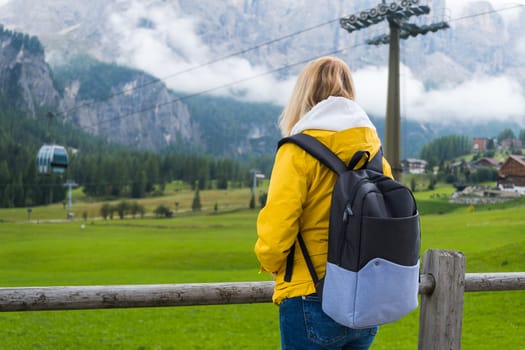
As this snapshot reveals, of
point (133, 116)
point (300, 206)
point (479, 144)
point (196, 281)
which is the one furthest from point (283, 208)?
point (133, 116)

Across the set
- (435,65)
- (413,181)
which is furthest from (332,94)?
(435,65)

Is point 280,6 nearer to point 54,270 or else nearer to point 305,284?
point 54,270

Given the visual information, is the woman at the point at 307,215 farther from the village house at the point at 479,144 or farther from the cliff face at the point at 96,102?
the cliff face at the point at 96,102

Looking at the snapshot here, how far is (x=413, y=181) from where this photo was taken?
54.2m

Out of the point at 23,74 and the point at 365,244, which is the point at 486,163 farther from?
the point at 23,74

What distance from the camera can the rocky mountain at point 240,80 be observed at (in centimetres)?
11769

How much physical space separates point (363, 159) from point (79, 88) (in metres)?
156

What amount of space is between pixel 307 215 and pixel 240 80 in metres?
121

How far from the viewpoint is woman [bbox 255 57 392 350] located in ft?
6.31

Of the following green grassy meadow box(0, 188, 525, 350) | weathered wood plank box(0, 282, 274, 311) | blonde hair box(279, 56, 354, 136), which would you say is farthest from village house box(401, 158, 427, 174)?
blonde hair box(279, 56, 354, 136)

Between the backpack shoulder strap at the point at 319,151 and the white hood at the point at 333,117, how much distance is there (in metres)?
0.07

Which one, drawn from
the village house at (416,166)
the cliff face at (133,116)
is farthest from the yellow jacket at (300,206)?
the cliff face at (133,116)

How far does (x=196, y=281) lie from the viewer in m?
15.9

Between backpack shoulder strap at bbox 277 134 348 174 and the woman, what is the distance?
2 centimetres
